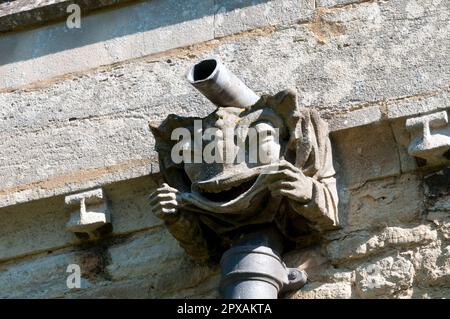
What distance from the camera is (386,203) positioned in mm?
5652

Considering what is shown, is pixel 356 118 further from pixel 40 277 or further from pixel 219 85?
pixel 40 277

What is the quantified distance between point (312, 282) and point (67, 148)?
119cm

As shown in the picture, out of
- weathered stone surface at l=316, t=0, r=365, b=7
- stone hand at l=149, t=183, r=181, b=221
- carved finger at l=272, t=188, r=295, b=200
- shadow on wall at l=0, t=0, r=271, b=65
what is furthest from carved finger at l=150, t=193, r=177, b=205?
weathered stone surface at l=316, t=0, r=365, b=7

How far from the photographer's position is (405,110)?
571 cm

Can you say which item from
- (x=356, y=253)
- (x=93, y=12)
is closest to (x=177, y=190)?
(x=356, y=253)

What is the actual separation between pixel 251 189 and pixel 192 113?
669 millimetres

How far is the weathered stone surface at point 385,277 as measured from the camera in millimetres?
5453

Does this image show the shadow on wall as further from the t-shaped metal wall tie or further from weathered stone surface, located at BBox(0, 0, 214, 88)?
the t-shaped metal wall tie

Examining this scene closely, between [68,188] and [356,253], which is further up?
[68,188]

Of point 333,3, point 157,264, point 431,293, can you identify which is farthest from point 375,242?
point 333,3

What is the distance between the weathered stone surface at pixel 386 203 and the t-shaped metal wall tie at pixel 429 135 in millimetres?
112

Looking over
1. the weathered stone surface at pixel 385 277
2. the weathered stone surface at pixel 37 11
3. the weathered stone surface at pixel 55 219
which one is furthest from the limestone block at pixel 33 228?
the weathered stone surface at pixel 385 277

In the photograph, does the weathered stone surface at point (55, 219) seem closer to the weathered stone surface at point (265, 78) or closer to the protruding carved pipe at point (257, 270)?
the weathered stone surface at point (265, 78)
